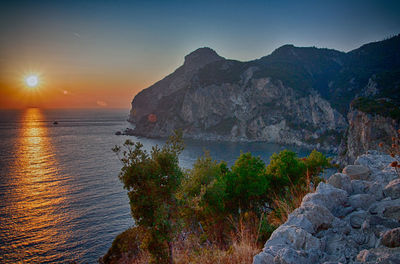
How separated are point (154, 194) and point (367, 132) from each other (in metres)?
67.0

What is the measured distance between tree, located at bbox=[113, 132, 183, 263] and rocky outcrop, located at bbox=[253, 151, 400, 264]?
4.34 meters

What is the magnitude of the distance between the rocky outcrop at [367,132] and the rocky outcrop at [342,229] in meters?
56.0

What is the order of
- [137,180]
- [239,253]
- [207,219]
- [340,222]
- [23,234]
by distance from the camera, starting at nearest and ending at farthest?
[340,222]
[239,253]
[137,180]
[207,219]
[23,234]

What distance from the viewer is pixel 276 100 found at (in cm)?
13225

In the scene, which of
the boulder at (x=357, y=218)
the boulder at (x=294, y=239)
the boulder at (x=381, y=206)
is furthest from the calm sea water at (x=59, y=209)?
the boulder at (x=381, y=206)

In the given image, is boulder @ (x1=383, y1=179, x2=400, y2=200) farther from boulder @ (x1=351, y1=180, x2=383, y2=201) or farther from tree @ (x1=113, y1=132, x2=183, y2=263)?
tree @ (x1=113, y1=132, x2=183, y2=263)

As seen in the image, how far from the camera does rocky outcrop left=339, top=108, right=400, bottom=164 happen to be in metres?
52.0

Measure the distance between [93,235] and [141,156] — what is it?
29331mm

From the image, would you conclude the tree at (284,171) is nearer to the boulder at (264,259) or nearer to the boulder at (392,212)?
the boulder at (392,212)

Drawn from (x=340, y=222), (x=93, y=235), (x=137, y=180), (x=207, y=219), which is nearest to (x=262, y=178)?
(x=207, y=219)

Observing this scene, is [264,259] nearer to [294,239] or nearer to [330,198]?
[294,239]

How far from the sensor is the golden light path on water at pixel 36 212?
89.8ft

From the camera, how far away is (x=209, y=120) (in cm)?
14450

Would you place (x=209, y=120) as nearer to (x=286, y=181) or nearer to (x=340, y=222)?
(x=286, y=181)
